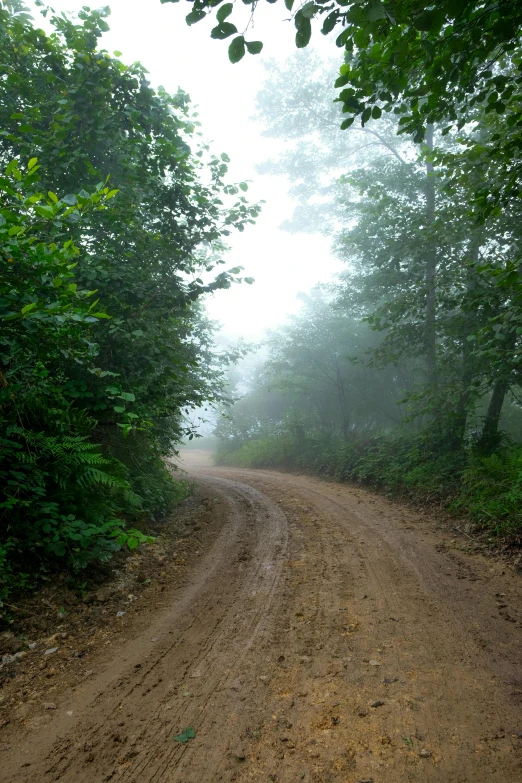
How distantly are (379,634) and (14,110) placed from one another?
8.38m

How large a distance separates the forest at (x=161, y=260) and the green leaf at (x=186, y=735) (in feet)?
5.10

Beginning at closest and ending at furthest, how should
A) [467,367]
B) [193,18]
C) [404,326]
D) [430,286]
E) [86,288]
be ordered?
[193,18] → [86,288] → [467,367] → [430,286] → [404,326]

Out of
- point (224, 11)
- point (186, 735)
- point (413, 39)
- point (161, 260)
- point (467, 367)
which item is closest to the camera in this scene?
point (186, 735)

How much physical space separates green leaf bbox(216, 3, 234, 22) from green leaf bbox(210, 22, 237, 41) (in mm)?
35

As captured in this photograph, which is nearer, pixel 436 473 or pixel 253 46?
pixel 253 46

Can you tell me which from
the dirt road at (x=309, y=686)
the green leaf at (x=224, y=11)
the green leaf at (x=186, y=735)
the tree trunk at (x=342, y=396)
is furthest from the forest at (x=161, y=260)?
the tree trunk at (x=342, y=396)

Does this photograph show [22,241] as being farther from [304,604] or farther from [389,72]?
[304,604]

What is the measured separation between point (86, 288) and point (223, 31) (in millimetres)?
4016

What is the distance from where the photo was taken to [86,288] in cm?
579

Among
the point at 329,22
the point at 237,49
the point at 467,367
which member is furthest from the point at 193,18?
the point at 467,367

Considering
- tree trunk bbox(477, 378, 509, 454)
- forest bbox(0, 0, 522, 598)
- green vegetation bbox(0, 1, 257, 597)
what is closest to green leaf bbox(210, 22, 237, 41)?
forest bbox(0, 0, 522, 598)

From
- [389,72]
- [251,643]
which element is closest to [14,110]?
[389,72]

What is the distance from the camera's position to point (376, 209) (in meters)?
11.3

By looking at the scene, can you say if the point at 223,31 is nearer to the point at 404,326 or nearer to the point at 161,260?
the point at 161,260
